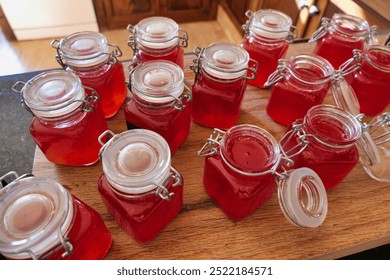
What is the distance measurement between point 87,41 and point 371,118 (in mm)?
599

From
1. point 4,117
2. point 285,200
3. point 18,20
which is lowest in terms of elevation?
point 18,20

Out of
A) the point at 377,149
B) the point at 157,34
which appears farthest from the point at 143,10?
the point at 377,149

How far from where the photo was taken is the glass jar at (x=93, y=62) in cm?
50

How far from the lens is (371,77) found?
57 centimetres

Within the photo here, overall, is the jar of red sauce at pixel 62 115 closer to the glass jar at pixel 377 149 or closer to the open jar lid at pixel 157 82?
the open jar lid at pixel 157 82

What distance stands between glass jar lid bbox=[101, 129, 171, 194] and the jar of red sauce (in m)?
0.09

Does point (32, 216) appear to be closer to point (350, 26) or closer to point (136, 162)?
point (136, 162)

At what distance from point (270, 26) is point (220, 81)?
193mm

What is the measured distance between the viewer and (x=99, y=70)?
521mm

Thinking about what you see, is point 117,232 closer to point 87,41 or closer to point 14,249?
point 14,249

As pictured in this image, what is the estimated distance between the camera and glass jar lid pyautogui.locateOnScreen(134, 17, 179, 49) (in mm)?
542

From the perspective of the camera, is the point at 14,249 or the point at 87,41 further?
the point at 87,41

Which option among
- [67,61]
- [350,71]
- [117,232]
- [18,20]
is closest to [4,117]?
[67,61]
